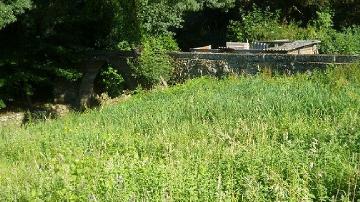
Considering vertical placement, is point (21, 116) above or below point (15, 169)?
below

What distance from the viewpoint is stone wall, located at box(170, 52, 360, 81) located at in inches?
521

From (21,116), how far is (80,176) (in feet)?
45.2

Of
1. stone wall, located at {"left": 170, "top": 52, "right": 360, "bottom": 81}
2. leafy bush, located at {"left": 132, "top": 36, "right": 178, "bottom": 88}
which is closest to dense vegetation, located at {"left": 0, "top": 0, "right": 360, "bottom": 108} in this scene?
leafy bush, located at {"left": 132, "top": 36, "right": 178, "bottom": 88}

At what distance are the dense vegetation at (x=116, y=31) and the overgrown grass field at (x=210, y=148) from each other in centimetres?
488

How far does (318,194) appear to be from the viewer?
15.4ft

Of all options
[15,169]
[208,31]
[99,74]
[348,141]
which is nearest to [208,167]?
[348,141]

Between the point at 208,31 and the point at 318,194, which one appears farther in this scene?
the point at 208,31

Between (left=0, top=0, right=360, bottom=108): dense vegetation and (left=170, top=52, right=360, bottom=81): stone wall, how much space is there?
64cm

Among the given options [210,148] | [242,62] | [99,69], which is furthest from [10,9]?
[210,148]

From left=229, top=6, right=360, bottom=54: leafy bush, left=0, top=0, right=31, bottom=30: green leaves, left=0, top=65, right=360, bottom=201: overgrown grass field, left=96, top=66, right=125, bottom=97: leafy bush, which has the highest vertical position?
left=0, top=0, right=31, bottom=30: green leaves

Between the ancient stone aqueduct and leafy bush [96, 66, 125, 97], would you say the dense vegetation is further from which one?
leafy bush [96, 66, 125, 97]

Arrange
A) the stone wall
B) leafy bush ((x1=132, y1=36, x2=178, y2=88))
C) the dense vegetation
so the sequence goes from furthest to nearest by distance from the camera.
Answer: the dense vegetation → leafy bush ((x1=132, y1=36, x2=178, y2=88)) → the stone wall

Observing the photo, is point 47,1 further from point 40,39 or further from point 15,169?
point 15,169

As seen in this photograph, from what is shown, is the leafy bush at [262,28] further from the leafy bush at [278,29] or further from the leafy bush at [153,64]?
the leafy bush at [153,64]
